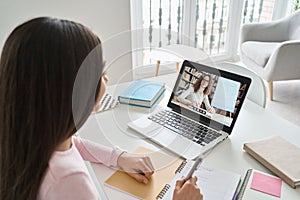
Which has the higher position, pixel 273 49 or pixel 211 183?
pixel 211 183

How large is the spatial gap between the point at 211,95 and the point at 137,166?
38 centimetres

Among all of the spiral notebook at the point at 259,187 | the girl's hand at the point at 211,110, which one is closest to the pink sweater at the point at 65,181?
the spiral notebook at the point at 259,187

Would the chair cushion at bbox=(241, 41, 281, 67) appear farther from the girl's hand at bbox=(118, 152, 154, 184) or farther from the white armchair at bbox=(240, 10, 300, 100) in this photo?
the girl's hand at bbox=(118, 152, 154, 184)

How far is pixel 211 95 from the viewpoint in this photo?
1067 mm

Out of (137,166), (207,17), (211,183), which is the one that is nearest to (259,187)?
(211,183)

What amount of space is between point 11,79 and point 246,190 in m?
0.63

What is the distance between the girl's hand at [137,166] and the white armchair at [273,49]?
2072 millimetres

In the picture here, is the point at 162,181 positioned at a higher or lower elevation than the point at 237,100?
lower

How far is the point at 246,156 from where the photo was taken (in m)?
0.95

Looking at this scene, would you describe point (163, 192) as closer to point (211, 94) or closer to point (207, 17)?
point (211, 94)

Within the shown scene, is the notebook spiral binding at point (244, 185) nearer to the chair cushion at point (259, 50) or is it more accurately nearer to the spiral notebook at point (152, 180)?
the spiral notebook at point (152, 180)

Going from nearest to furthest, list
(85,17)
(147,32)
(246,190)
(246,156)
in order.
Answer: (246,190) → (246,156) → (147,32) → (85,17)

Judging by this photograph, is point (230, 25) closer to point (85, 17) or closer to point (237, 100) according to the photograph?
point (85, 17)

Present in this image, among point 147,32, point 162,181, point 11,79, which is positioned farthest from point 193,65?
point 11,79
